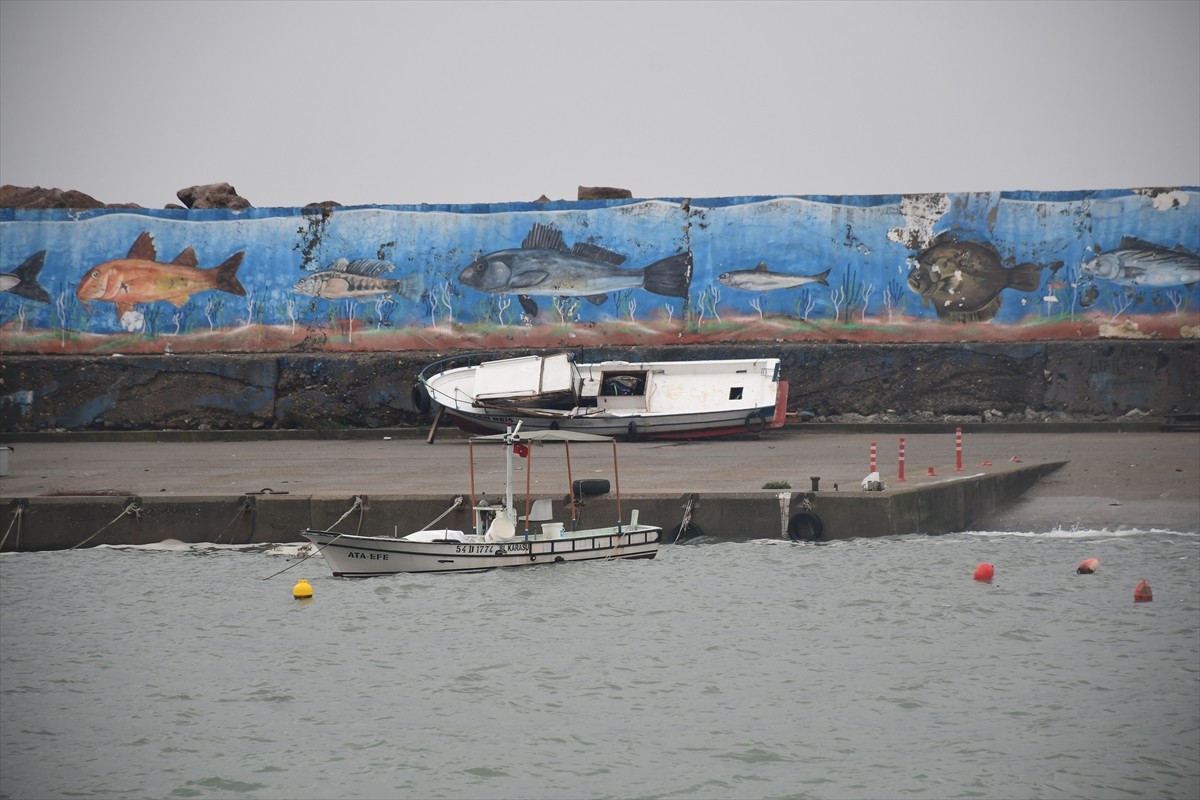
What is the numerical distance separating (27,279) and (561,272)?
12.1 metres

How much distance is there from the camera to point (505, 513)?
1798 cm

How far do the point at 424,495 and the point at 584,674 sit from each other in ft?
20.5

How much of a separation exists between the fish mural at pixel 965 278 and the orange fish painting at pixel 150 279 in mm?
15025

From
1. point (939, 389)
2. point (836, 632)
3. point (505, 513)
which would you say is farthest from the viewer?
point (939, 389)

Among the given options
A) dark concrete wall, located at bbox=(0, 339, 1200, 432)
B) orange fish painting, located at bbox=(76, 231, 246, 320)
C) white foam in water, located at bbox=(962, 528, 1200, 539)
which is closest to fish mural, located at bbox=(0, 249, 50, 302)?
orange fish painting, located at bbox=(76, 231, 246, 320)

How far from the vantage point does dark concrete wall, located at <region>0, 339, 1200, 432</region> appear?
105 ft

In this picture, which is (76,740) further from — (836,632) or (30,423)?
(30,423)

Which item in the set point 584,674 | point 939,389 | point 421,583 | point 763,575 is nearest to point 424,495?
point 421,583

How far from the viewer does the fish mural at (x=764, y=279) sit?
33375 mm

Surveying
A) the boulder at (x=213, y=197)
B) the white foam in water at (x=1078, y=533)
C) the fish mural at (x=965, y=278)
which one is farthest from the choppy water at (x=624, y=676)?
the boulder at (x=213, y=197)

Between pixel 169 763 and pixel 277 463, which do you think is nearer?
pixel 169 763

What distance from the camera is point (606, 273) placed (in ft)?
111

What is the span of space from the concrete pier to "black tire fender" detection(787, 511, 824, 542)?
0.06 ft

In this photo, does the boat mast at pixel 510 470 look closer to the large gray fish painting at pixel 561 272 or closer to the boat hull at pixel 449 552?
the boat hull at pixel 449 552
